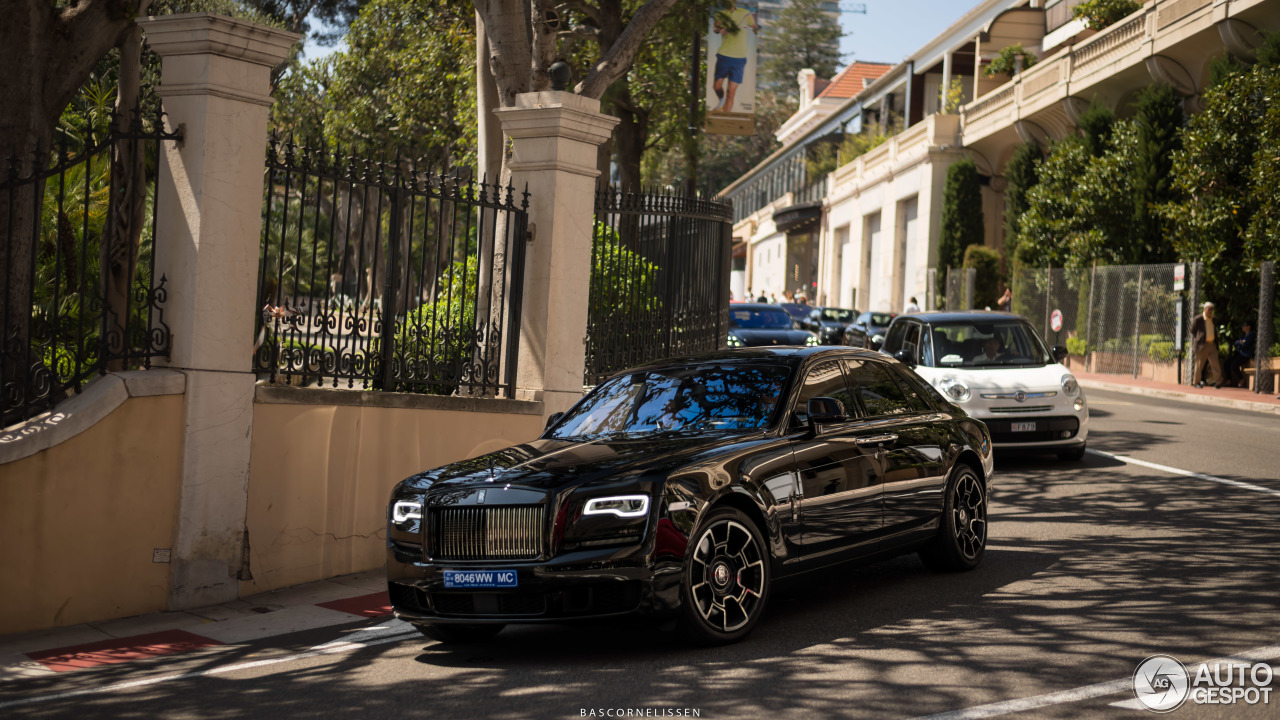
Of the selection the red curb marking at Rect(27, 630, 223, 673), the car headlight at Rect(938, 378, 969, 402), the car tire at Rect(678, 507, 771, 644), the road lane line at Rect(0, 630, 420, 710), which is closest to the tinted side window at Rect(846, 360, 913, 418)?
the car tire at Rect(678, 507, 771, 644)

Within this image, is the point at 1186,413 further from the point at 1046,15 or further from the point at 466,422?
the point at 1046,15

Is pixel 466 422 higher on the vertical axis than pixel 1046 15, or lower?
lower

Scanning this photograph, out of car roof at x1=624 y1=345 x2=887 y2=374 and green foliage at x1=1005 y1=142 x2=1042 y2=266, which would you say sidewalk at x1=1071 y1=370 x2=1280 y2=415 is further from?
car roof at x1=624 y1=345 x2=887 y2=374

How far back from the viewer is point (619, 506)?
6027 millimetres

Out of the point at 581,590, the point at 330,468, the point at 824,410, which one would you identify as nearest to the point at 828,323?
the point at 330,468

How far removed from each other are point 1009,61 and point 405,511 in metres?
42.3

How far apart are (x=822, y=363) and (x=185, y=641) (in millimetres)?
4034

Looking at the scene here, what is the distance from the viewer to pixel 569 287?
10.9m

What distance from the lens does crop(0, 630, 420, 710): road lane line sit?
Answer: 5848 mm

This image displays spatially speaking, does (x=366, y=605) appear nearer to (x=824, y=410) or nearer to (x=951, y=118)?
(x=824, y=410)

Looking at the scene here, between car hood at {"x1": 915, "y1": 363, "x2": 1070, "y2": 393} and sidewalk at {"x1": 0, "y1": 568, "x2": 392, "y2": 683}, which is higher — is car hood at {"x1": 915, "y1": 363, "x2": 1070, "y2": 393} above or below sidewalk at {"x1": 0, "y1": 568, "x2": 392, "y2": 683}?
above

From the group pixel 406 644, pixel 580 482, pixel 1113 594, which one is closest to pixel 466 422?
pixel 406 644

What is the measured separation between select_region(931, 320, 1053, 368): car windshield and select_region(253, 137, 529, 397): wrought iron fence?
19.1ft

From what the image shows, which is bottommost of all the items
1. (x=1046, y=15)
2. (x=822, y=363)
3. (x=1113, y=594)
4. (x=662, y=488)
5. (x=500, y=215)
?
(x=1113, y=594)
